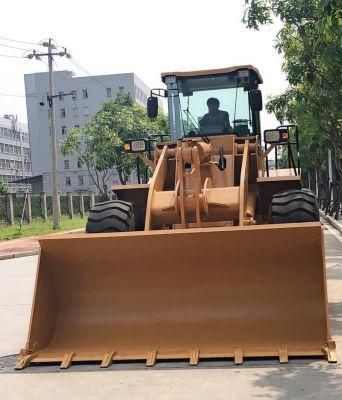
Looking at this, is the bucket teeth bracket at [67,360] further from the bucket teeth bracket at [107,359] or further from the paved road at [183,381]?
the bucket teeth bracket at [107,359]

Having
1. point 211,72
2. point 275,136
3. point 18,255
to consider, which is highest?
point 211,72

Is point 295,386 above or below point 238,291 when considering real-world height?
below

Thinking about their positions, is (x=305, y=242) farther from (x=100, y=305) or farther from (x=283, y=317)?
(x=100, y=305)

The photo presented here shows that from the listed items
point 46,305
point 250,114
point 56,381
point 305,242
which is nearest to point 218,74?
point 250,114

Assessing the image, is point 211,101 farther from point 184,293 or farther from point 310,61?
point 310,61

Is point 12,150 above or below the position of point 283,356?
above

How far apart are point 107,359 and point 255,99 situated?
4240mm

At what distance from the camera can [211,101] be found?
8586 mm

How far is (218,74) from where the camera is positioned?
8602mm

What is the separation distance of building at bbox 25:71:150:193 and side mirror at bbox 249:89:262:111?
238ft

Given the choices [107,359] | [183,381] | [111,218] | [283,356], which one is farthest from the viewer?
[111,218]

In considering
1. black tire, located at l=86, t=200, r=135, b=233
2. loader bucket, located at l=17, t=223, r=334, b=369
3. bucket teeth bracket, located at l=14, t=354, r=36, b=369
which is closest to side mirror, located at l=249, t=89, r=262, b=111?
black tire, located at l=86, t=200, r=135, b=233

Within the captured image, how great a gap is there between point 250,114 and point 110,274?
3.67 meters

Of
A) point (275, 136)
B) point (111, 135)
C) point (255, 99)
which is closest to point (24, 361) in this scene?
point (275, 136)
